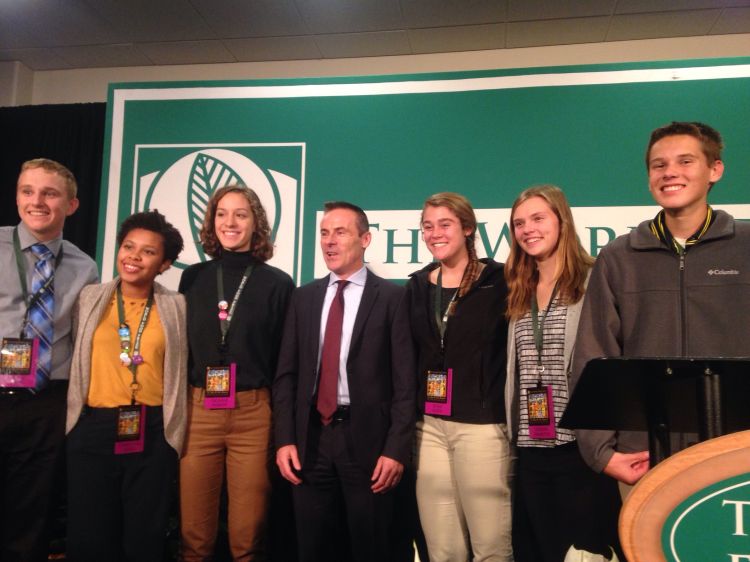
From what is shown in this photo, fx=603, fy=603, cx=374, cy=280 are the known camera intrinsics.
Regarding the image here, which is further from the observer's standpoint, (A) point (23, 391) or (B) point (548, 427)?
(A) point (23, 391)

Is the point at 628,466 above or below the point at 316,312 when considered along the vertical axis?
below

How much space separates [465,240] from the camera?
106 inches

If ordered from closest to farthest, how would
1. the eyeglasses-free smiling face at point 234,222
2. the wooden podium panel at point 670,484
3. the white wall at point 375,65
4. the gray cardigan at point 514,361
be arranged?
the wooden podium panel at point 670,484, the gray cardigan at point 514,361, the eyeglasses-free smiling face at point 234,222, the white wall at point 375,65

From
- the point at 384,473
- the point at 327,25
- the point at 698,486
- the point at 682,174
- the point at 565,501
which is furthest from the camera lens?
the point at 327,25

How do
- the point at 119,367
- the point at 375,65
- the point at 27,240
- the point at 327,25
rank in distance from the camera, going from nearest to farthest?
the point at 119,367 < the point at 27,240 < the point at 327,25 < the point at 375,65

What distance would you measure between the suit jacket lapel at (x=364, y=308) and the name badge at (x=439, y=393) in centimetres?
34

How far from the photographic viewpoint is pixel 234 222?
275cm

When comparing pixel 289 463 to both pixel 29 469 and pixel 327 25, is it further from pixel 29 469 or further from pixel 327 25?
pixel 327 25

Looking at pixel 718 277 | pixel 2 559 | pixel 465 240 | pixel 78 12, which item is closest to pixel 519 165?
pixel 465 240

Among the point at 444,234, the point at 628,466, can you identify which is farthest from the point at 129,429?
the point at 628,466

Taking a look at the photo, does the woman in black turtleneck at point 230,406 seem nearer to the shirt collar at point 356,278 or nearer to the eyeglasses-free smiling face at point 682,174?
the shirt collar at point 356,278

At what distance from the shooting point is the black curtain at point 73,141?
5.88 m

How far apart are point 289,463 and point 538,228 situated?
138cm

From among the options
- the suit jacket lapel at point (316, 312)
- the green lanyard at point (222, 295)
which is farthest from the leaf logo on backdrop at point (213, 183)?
the suit jacket lapel at point (316, 312)
